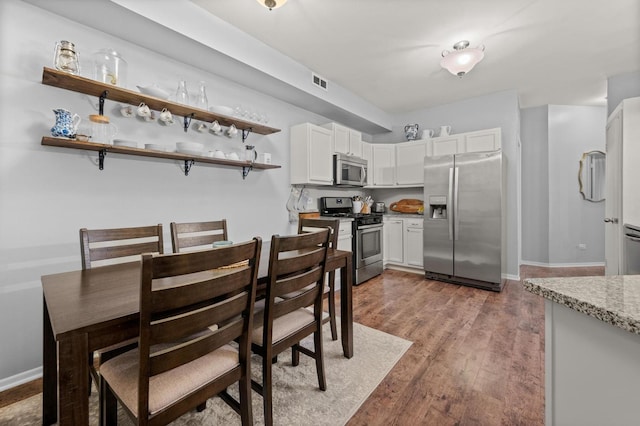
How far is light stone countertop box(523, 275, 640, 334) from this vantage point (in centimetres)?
63

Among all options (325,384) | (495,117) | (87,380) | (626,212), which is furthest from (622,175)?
(87,380)

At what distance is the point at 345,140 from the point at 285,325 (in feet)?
10.5

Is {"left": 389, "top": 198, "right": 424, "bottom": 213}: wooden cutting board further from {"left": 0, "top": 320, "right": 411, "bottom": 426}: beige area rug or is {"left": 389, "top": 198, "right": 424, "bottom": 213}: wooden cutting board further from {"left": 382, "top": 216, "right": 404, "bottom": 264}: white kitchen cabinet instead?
{"left": 0, "top": 320, "right": 411, "bottom": 426}: beige area rug

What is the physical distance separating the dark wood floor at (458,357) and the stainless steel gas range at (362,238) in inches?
15.4

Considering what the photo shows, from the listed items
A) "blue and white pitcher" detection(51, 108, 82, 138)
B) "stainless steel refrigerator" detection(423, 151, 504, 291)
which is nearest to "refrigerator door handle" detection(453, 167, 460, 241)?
"stainless steel refrigerator" detection(423, 151, 504, 291)

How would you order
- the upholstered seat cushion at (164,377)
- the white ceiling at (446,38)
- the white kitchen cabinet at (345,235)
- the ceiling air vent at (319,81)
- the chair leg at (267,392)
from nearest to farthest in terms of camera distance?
the upholstered seat cushion at (164,377)
the chair leg at (267,392)
the white ceiling at (446,38)
the ceiling air vent at (319,81)
the white kitchen cabinet at (345,235)

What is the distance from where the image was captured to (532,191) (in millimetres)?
4957

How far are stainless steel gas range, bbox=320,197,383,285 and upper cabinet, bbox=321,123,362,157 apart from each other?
2.44 feet

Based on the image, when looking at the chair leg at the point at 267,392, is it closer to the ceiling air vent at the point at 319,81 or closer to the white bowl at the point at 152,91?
the white bowl at the point at 152,91

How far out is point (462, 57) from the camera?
2.70 metres

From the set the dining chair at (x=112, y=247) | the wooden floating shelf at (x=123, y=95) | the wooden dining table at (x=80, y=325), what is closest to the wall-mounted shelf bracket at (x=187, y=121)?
the wooden floating shelf at (x=123, y=95)

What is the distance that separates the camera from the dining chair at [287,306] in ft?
4.39

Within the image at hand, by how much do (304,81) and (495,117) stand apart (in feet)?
9.55

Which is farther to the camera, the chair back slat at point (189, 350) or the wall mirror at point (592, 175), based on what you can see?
the wall mirror at point (592, 175)
